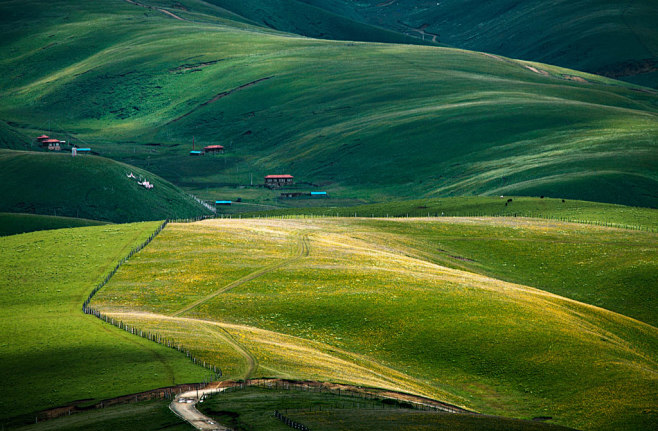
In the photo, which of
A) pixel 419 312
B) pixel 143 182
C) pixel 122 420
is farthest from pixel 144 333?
pixel 143 182

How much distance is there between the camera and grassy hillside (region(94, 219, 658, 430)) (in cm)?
5800

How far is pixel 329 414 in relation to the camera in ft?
143

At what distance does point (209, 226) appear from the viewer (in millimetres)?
107000

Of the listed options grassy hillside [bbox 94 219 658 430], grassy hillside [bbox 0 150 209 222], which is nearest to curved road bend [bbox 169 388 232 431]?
grassy hillside [bbox 94 219 658 430]

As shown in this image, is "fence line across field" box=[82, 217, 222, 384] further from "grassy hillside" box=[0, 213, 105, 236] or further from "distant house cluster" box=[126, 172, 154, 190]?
"distant house cluster" box=[126, 172, 154, 190]

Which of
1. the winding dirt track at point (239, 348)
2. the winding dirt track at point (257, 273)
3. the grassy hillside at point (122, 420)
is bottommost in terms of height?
the grassy hillside at point (122, 420)

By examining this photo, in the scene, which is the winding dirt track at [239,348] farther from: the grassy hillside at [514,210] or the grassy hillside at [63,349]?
the grassy hillside at [514,210]

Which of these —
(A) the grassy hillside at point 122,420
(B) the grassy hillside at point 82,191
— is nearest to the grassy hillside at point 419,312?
(A) the grassy hillside at point 122,420

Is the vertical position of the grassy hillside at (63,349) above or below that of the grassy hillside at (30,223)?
below

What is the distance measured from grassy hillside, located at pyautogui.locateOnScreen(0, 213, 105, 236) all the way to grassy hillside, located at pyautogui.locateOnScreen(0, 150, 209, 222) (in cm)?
1658

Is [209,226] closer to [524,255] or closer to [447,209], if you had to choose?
[524,255]

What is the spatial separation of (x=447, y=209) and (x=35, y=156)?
94.8 m

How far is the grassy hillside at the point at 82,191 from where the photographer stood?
159 metres

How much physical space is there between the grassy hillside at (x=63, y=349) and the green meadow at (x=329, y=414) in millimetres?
5635
